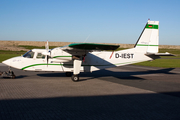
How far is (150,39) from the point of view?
16641mm

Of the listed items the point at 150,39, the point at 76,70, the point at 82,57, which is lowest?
the point at 76,70

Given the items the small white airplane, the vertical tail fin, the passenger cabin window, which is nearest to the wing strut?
the small white airplane

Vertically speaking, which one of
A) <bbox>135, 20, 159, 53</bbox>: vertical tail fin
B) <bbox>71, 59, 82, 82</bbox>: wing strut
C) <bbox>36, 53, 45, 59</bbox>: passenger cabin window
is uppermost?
<bbox>135, 20, 159, 53</bbox>: vertical tail fin

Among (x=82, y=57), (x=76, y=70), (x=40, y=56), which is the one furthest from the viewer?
(x=40, y=56)

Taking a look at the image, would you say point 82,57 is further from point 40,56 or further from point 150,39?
point 150,39

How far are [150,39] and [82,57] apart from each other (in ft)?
21.6

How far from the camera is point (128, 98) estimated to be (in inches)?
343

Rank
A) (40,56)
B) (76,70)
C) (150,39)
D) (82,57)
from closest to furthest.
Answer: (76,70)
(82,57)
(40,56)
(150,39)

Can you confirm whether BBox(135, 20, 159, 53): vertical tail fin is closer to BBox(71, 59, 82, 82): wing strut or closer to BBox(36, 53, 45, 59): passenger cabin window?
BBox(71, 59, 82, 82): wing strut

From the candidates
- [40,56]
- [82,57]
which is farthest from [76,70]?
[40,56]

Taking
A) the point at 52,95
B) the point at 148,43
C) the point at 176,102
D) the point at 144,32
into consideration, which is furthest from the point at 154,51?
the point at 52,95

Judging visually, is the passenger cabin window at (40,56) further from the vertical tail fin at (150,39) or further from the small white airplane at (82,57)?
the vertical tail fin at (150,39)

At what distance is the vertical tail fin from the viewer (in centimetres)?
1656

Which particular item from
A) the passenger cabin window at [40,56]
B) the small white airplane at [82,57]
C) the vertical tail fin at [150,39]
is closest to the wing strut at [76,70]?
the small white airplane at [82,57]
